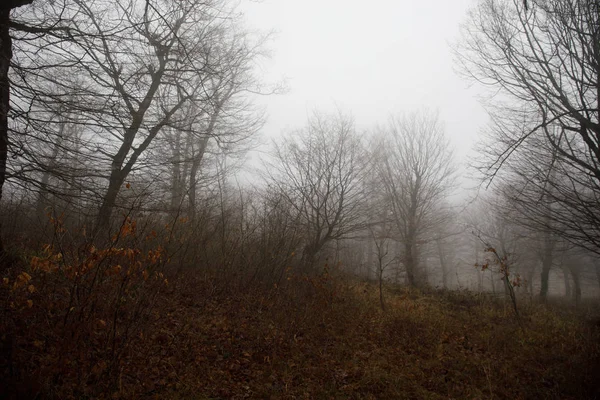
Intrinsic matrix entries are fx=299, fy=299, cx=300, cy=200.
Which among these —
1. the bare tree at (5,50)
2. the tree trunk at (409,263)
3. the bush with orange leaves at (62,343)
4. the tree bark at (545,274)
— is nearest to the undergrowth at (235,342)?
the bush with orange leaves at (62,343)

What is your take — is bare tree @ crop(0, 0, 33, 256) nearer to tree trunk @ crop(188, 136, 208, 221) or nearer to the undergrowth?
the undergrowth

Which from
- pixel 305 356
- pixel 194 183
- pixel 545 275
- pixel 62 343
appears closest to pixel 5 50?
pixel 194 183

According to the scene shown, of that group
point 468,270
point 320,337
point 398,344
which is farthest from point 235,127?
point 468,270

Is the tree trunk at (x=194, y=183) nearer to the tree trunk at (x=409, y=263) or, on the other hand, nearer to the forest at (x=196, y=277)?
the forest at (x=196, y=277)

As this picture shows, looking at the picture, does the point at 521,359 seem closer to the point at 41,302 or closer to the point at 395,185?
the point at 41,302

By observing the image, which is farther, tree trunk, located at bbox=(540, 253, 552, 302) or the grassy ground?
tree trunk, located at bbox=(540, 253, 552, 302)

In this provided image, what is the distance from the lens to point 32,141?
3480 millimetres

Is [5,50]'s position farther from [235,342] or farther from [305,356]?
[305,356]

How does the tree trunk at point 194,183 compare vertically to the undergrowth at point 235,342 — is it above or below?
above

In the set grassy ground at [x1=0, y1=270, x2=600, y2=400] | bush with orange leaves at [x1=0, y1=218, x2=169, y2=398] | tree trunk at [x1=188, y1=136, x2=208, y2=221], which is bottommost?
grassy ground at [x1=0, y1=270, x2=600, y2=400]

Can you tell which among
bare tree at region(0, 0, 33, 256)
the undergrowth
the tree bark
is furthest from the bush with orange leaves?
the tree bark

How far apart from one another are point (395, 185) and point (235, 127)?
8.44 meters

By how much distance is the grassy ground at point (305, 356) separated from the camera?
3051 millimetres

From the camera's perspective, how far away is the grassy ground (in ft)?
10.0
